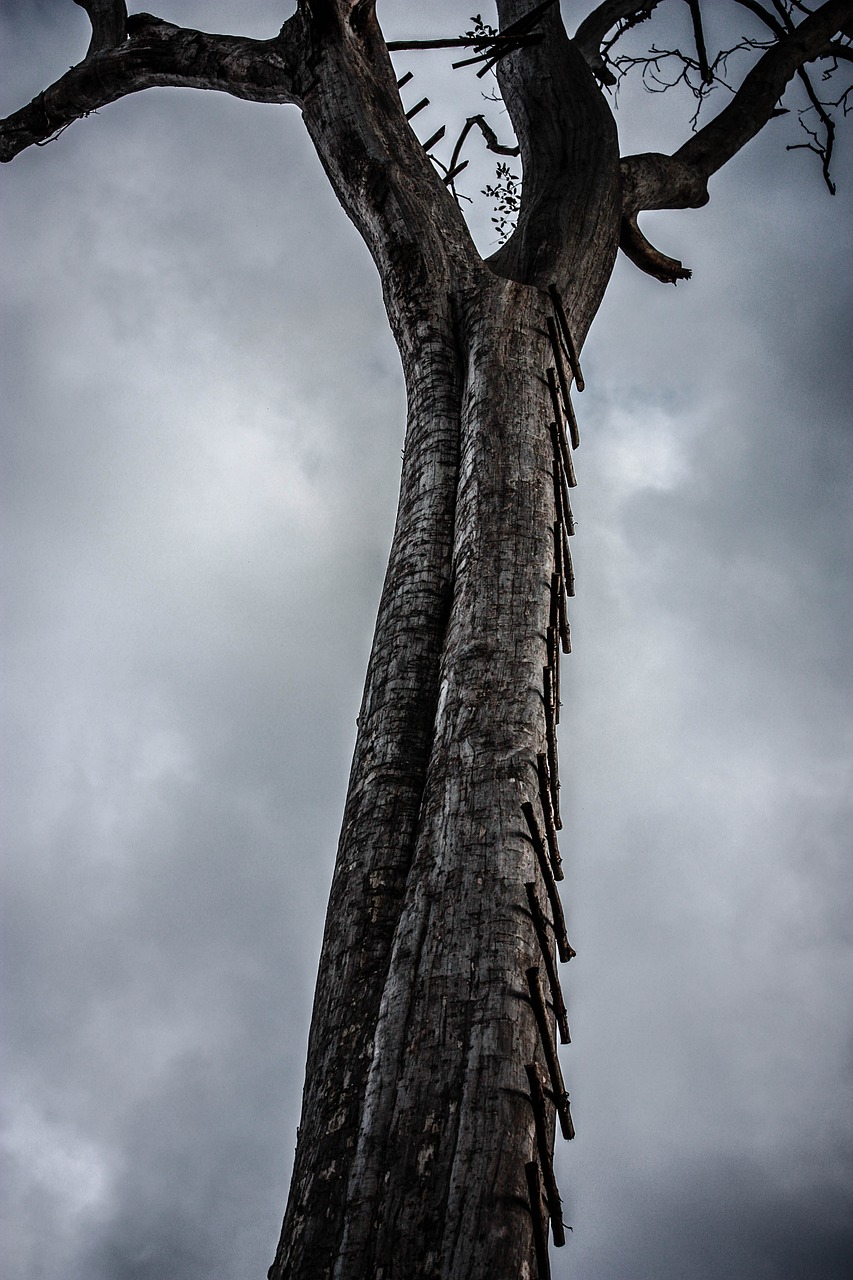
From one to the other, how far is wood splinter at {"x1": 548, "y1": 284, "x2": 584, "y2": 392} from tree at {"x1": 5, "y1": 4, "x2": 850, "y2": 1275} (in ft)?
0.07

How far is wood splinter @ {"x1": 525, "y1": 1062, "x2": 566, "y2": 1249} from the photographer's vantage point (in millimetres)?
1704

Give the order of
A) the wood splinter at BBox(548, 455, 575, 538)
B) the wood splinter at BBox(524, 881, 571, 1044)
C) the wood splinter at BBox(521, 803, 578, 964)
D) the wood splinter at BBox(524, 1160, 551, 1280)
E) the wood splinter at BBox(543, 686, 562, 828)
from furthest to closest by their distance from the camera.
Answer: the wood splinter at BBox(548, 455, 575, 538), the wood splinter at BBox(543, 686, 562, 828), the wood splinter at BBox(521, 803, 578, 964), the wood splinter at BBox(524, 881, 571, 1044), the wood splinter at BBox(524, 1160, 551, 1280)

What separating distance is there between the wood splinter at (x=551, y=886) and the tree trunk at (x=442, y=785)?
0.8 inches

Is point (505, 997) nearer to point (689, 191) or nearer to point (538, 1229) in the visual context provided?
point (538, 1229)

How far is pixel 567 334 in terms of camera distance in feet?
12.0

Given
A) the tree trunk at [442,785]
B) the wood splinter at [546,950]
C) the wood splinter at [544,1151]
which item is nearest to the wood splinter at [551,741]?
the tree trunk at [442,785]

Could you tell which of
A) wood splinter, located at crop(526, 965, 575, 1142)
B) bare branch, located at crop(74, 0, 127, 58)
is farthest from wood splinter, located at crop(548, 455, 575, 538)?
bare branch, located at crop(74, 0, 127, 58)

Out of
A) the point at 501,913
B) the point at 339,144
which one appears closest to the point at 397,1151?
the point at 501,913

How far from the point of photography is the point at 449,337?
12.0 feet

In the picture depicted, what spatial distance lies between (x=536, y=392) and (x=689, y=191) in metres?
2.81

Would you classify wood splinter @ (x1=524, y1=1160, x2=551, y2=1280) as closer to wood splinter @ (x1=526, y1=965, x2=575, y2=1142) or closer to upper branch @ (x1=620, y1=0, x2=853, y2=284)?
wood splinter @ (x1=526, y1=965, x2=575, y2=1142)

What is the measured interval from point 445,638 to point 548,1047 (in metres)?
1.16

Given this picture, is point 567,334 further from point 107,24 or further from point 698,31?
point 698,31

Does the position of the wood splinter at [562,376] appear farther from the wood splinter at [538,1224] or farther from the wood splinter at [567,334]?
the wood splinter at [538,1224]
